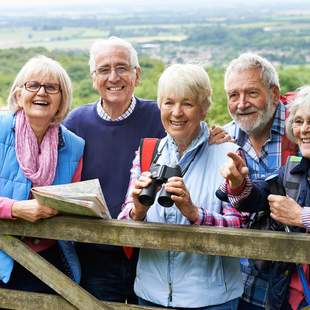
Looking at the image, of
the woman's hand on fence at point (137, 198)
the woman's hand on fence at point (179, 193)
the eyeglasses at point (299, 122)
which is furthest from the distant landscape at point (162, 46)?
the woman's hand on fence at point (179, 193)

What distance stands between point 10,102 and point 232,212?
58.3 inches

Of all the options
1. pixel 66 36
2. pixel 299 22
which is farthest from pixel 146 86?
pixel 299 22

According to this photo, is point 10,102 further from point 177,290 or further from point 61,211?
point 177,290

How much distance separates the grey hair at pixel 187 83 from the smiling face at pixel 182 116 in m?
0.03

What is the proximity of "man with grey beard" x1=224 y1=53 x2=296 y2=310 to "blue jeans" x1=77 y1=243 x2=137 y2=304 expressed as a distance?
2.26 feet

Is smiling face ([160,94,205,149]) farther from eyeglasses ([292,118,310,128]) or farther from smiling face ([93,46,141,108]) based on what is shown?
smiling face ([93,46,141,108])

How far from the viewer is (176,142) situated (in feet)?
11.5

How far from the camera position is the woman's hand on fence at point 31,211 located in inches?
134

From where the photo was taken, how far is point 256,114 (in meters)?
4.07

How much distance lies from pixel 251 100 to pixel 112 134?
2.94ft

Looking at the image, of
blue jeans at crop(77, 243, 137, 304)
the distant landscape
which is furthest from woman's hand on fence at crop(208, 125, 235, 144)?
the distant landscape

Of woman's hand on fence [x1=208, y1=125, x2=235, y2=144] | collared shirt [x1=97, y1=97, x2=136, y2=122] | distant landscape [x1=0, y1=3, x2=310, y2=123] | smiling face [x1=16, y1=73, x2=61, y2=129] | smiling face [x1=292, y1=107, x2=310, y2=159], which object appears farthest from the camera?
distant landscape [x1=0, y1=3, x2=310, y2=123]

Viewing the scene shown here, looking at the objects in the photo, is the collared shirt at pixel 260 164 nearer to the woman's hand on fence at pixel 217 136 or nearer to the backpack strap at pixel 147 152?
the woman's hand on fence at pixel 217 136

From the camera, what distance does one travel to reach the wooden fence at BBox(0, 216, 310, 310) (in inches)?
124
